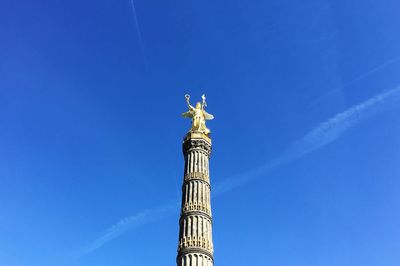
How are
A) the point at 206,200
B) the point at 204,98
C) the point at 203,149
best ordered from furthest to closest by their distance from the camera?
1. the point at 204,98
2. the point at 203,149
3. the point at 206,200

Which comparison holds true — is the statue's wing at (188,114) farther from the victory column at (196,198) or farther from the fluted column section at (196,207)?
the fluted column section at (196,207)

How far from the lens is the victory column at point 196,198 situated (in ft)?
109

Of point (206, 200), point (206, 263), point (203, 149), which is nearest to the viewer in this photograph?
point (206, 263)

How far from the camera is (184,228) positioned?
34.7 m

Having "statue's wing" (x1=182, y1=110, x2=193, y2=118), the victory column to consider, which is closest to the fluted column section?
the victory column

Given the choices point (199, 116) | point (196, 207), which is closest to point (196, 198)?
point (196, 207)

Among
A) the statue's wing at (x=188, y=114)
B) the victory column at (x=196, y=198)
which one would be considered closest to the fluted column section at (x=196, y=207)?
the victory column at (x=196, y=198)

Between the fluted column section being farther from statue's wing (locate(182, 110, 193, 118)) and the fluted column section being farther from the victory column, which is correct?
statue's wing (locate(182, 110, 193, 118))

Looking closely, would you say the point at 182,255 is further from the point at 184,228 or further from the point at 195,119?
the point at 195,119

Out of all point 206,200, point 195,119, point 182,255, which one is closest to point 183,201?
point 206,200

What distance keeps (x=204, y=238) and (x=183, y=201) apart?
3773mm

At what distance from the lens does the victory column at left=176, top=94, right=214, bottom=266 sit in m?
33.3

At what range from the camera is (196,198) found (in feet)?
119

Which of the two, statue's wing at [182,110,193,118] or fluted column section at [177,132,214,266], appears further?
statue's wing at [182,110,193,118]
